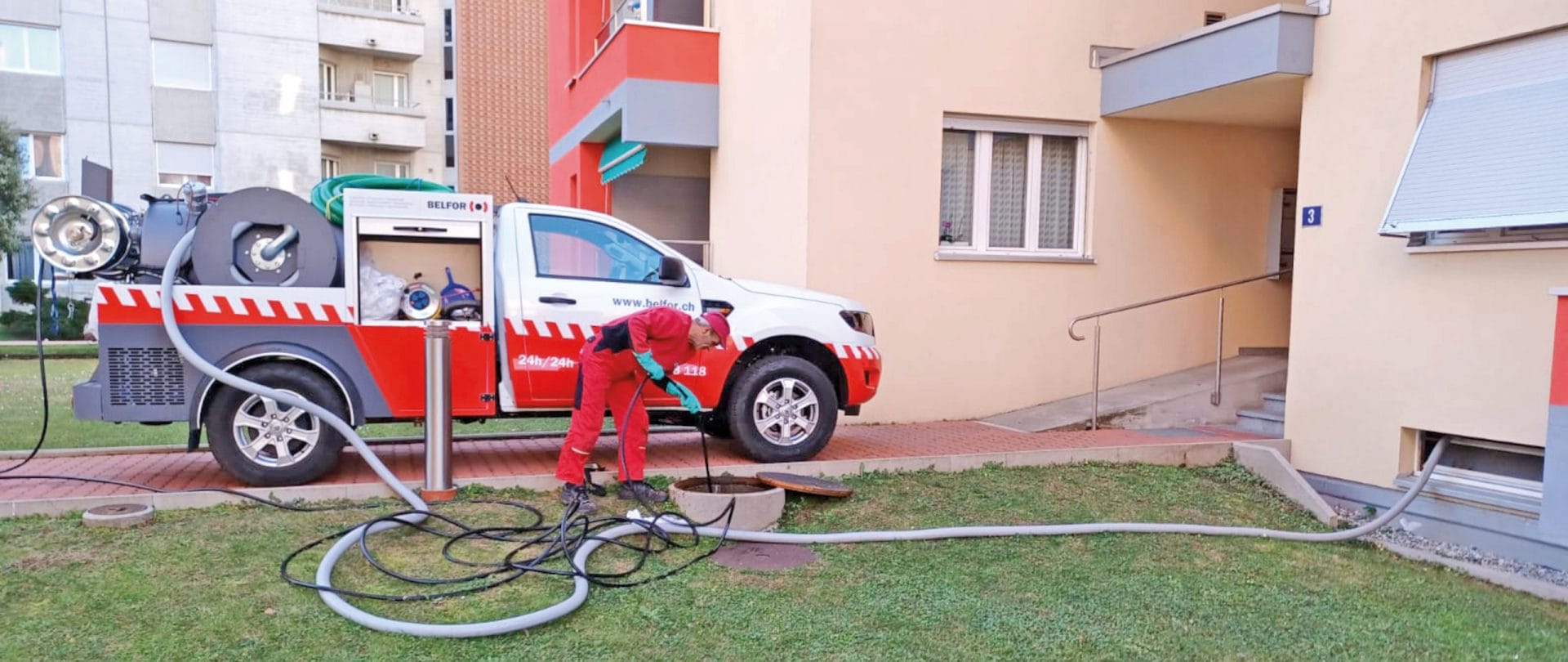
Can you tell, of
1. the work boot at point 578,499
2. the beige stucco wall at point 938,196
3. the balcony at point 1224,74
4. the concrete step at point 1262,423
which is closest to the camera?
the work boot at point 578,499

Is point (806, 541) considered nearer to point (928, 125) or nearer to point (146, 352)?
point (146, 352)

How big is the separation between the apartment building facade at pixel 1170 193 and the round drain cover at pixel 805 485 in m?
3.23

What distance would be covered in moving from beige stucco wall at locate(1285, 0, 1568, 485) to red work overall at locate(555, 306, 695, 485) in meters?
5.08

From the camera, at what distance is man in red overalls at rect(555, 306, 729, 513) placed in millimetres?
6055

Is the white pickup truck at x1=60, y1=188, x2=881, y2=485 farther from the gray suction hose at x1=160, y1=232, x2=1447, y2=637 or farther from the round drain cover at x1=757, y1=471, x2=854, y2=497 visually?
the round drain cover at x1=757, y1=471, x2=854, y2=497

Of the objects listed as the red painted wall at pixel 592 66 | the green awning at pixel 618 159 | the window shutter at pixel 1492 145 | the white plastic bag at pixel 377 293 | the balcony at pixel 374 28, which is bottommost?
the white plastic bag at pixel 377 293

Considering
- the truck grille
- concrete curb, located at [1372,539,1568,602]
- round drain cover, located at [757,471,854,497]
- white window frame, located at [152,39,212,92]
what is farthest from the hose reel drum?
white window frame, located at [152,39,212,92]

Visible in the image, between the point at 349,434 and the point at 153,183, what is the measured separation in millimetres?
32383

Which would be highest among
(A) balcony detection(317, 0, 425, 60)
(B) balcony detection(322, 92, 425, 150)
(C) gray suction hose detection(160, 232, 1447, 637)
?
(A) balcony detection(317, 0, 425, 60)

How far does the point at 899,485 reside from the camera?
691cm

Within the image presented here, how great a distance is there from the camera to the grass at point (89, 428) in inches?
336

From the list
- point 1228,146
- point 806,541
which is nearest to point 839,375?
point 806,541

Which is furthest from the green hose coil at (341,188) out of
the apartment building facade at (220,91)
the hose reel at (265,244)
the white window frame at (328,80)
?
the white window frame at (328,80)

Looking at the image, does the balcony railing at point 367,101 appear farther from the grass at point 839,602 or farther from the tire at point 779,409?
the grass at point 839,602
